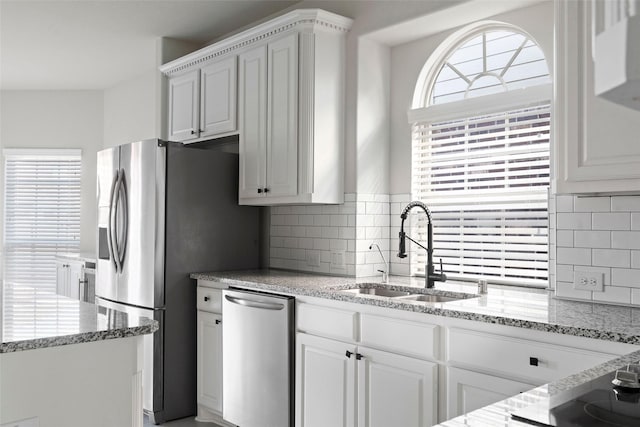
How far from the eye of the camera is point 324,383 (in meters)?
2.94

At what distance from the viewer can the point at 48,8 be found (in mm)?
4238

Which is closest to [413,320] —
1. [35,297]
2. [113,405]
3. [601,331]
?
[601,331]

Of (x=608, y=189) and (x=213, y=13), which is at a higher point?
(x=213, y=13)

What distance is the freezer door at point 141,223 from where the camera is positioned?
367 centimetres

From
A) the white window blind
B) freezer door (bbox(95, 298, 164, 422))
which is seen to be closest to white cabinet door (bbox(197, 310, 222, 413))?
freezer door (bbox(95, 298, 164, 422))

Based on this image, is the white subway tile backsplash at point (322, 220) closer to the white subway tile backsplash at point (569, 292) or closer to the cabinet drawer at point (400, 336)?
the cabinet drawer at point (400, 336)

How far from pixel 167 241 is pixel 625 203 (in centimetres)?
255

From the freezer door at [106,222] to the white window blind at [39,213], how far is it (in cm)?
273

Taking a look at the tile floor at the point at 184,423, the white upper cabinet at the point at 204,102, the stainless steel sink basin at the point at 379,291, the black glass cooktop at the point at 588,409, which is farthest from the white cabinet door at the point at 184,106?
the black glass cooktop at the point at 588,409

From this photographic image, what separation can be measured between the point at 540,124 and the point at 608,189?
1.00m

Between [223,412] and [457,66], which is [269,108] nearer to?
[457,66]

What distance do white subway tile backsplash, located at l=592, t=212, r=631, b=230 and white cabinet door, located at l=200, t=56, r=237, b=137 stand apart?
2411 mm

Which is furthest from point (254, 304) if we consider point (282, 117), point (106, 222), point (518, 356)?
point (518, 356)

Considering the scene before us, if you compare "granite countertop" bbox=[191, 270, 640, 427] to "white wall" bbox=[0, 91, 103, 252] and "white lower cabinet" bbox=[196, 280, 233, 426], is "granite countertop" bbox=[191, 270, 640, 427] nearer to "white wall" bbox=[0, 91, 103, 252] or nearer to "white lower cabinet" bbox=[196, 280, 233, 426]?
"white lower cabinet" bbox=[196, 280, 233, 426]
